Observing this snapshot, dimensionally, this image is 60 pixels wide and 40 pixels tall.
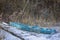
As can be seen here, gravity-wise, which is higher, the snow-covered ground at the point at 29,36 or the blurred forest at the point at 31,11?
the blurred forest at the point at 31,11

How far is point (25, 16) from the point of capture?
249 cm

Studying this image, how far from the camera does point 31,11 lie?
2.53 meters

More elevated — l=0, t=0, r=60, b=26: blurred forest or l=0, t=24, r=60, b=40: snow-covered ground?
l=0, t=0, r=60, b=26: blurred forest

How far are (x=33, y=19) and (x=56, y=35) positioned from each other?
457 millimetres

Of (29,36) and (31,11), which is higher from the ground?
(31,11)

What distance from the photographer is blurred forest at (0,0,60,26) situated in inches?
94.7

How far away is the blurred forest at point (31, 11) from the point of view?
240 centimetres

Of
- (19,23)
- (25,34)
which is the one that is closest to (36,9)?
(19,23)

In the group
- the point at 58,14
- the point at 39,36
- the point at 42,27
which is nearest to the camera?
the point at 39,36

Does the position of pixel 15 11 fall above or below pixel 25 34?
above

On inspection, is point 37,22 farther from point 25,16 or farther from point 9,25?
point 9,25

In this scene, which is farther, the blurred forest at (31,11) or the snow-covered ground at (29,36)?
the blurred forest at (31,11)

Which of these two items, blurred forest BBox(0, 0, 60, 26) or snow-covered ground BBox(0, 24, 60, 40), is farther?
blurred forest BBox(0, 0, 60, 26)

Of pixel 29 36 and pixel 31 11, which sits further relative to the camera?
pixel 31 11
